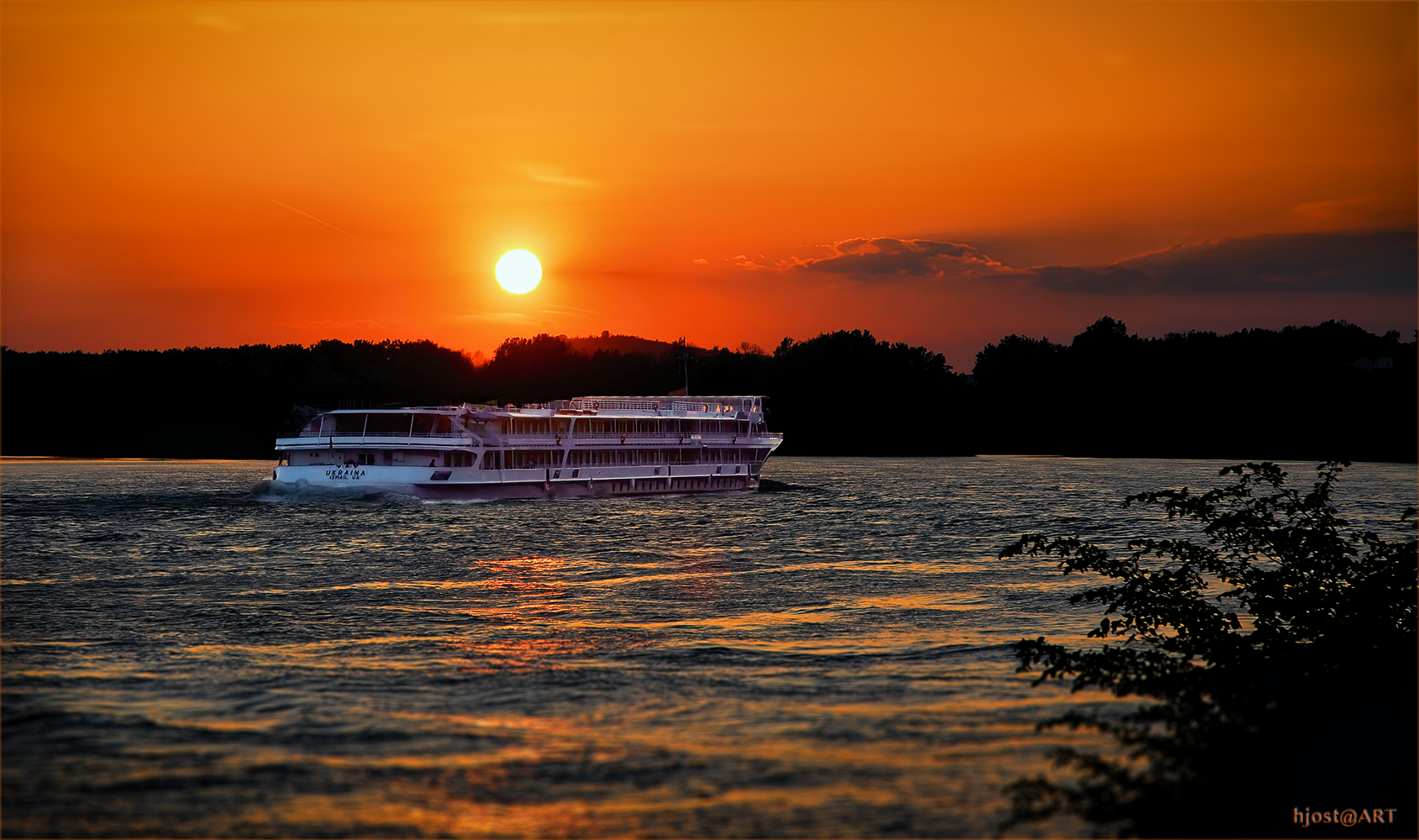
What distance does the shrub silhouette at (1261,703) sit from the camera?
1269 centimetres

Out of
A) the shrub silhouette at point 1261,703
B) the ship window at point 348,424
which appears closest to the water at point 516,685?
the shrub silhouette at point 1261,703

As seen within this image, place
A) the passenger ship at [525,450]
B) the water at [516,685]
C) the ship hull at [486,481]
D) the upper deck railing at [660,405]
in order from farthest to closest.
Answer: the upper deck railing at [660,405] < the passenger ship at [525,450] < the ship hull at [486,481] < the water at [516,685]

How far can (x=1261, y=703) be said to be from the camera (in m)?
15.8

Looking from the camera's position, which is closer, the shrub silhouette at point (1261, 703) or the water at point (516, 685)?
the shrub silhouette at point (1261, 703)

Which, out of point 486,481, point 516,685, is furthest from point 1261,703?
point 486,481

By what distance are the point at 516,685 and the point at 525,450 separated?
55.4m

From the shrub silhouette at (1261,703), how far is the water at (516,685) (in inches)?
43.9

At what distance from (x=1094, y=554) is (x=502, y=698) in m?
10.5

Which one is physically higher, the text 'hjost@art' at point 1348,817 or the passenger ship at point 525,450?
the passenger ship at point 525,450

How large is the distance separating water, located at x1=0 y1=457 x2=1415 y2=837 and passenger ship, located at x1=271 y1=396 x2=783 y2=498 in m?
16.6

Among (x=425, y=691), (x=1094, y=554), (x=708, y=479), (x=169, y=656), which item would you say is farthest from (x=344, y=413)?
(x=1094, y=554)

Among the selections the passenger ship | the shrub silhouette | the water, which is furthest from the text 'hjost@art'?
the passenger ship

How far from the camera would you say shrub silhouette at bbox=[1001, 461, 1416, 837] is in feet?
41.6

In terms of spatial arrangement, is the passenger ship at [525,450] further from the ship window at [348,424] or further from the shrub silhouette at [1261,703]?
the shrub silhouette at [1261,703]
